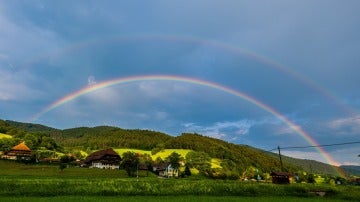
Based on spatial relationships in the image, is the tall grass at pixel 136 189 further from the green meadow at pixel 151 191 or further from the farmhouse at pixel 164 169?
the farmhouse at pixel 164 169

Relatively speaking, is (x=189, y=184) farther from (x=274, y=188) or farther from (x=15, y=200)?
(x=15, y=200)

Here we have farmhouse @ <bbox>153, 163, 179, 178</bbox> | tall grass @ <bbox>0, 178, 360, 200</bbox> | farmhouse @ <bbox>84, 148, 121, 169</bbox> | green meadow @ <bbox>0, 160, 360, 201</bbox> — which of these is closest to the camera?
green meadow @ <bbox>0, 160, 360, 201</bbox>

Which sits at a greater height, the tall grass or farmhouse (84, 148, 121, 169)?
farmhouse (84, 148, 121, 169)

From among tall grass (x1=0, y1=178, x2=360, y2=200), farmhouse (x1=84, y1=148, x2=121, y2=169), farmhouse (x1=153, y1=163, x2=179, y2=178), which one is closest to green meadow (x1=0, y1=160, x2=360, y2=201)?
tall grass (x1=0, y1=178, x2=360, y2=200)

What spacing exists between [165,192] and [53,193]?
536 inches

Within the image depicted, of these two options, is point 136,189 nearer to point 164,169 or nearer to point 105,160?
point 105,160

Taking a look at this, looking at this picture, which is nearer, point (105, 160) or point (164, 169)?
point (105, 160)

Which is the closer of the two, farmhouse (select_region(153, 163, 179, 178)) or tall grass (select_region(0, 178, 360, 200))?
tall grass (select_region(0, 178, 360, 200))

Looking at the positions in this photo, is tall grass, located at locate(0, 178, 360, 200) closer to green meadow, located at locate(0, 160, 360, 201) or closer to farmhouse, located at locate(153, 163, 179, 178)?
green meadow, located at locate(0, 160, 360, 201)

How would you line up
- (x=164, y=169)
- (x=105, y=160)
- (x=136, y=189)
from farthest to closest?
1. (x=164, y=169)
2. (x=105, y=160)
3. (x=136, y=189)

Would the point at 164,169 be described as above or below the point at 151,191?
above

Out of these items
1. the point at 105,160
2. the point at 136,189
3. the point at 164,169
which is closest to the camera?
the point at 136,189

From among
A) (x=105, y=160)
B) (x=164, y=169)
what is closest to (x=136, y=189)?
(x=105, y=160)

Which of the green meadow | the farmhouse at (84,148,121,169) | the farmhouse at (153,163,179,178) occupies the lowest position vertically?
the green meadow
